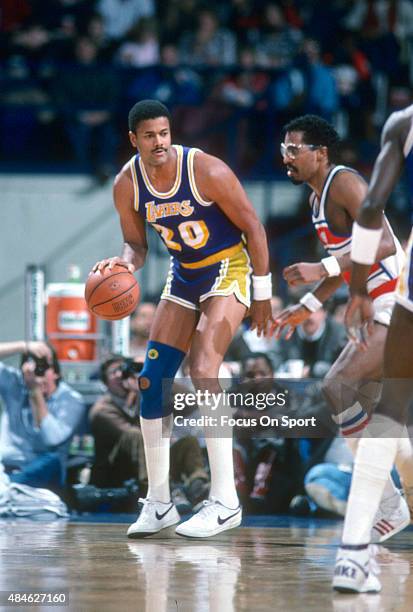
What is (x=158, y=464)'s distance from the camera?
613 centimetres

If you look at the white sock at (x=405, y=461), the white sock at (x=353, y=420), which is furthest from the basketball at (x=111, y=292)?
the white sock at (x=405, y=461)

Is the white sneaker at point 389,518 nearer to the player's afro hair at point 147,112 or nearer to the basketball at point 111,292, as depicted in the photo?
the basketball at point 111,292

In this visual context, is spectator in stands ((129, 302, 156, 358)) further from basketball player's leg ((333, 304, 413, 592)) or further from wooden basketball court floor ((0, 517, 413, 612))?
basketball player's leg ((333, 304, 413, 592))

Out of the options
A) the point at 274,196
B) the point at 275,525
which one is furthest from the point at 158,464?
the point at 274,196

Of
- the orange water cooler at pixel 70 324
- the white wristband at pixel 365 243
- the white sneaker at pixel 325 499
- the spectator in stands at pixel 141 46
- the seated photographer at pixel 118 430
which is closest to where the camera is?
the white wristband at pixel 365 243

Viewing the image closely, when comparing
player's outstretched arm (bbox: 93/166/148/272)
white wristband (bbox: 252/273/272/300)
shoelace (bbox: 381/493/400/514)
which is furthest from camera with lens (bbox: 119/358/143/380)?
shoelace (bbox: 381/493/400/514)

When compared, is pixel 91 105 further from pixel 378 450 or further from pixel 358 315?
pixel 378 450

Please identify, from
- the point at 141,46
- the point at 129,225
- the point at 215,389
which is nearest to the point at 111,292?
the point at 129,225

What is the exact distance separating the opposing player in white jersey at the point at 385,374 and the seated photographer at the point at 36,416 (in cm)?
393

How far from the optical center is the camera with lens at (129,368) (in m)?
8.12

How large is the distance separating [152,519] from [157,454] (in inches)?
13.1

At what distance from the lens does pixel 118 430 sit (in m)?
8.02

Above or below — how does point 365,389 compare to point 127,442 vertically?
above

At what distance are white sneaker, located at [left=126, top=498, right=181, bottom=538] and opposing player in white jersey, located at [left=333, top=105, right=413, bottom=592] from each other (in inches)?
73.7
